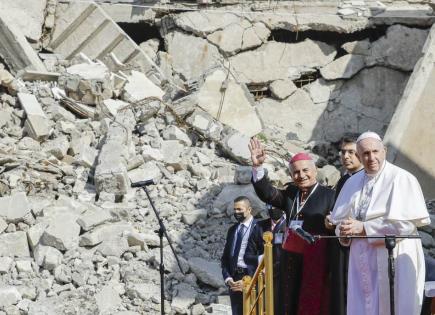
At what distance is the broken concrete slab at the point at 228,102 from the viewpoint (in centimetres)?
1188

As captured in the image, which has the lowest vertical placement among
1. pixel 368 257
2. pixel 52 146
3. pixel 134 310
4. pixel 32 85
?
pixel 134 310

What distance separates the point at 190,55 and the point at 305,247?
8.60m

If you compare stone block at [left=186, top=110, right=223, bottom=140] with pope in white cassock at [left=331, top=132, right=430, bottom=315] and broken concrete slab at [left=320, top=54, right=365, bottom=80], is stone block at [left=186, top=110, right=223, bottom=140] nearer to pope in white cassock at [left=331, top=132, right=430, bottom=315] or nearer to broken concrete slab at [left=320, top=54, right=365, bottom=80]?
broken concrete slab at [left=320, top=54, right=365, bottom=80]

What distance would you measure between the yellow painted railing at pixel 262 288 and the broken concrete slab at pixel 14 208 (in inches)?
150

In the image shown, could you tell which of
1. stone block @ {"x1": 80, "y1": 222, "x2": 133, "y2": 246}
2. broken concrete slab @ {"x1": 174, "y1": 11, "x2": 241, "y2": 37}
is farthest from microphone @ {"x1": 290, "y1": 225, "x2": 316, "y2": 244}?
broken concrete slab @ {"x1": 174, "y1": 11, "x2": 241, "y2": 37}

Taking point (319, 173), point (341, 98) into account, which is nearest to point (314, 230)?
point (319, 173)

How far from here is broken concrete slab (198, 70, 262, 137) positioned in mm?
11883

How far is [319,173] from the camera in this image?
417 inches

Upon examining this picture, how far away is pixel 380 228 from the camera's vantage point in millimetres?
5031

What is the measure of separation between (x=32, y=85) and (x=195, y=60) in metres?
2.69

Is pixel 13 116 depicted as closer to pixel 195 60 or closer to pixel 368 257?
pixel 195 60

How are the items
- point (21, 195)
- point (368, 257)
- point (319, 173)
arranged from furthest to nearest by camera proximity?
point (319, 173), point (21, 195), point (368, 257)

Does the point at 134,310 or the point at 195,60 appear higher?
the point at 195,60

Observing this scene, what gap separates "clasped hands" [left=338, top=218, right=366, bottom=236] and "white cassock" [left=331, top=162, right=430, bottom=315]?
0.04 meters
